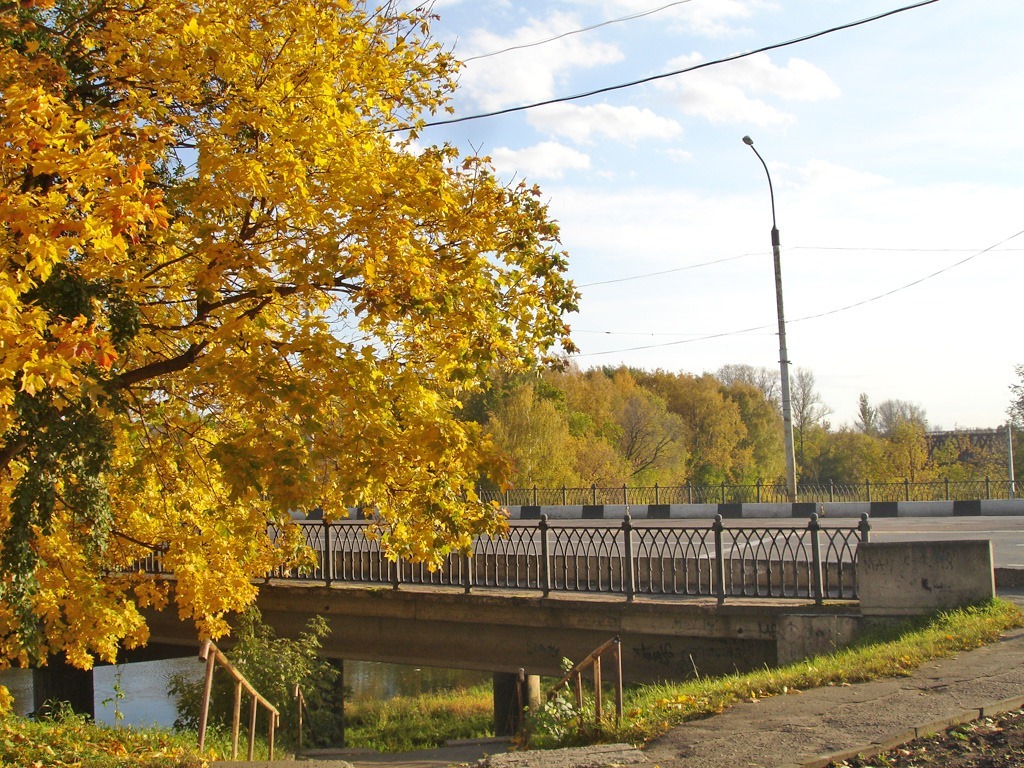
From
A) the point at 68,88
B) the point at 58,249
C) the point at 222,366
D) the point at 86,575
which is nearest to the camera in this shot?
the point at 58,249

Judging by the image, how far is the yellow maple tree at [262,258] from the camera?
21.4 feet

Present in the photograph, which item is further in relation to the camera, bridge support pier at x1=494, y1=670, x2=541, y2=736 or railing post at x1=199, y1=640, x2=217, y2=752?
bridge support pier at x1=494, y1=670, x2=541, y2=736

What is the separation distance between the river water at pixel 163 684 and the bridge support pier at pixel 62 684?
5.27m

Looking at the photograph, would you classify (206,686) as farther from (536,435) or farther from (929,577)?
(536,435)

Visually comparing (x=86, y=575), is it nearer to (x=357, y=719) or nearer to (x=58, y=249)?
(x=58, y=249)

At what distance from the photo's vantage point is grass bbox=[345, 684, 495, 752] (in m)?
19.2

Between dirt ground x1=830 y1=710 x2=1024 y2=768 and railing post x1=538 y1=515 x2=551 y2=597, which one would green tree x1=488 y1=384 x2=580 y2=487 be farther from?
dirt ground x1=830 y1=710 x2=1024 y2=768

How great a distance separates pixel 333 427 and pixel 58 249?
112 inches

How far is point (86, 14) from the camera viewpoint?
24.7 feet

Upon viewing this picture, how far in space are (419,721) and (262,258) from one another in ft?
54.3

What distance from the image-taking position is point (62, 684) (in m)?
20.1

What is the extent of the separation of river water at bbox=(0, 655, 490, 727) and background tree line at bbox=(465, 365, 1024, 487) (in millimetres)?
9020

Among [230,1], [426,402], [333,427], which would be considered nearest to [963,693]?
[426,402]

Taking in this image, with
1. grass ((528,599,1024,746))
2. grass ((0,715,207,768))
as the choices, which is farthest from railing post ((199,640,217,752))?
grass ((528,599,1024,746))
